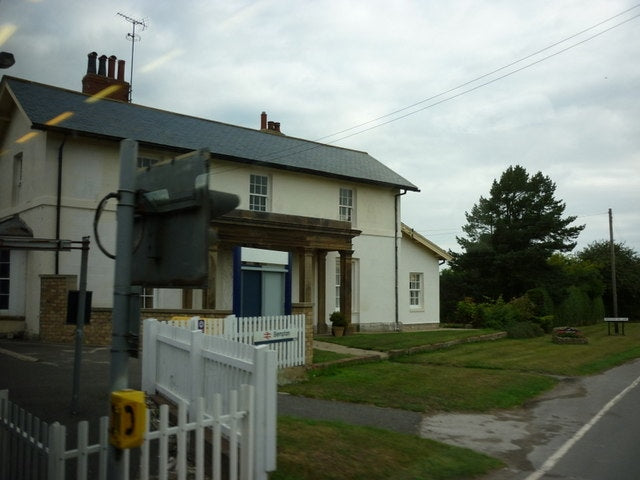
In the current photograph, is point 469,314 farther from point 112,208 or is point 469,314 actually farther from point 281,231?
point 112,208

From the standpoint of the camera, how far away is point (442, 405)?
35.4ft

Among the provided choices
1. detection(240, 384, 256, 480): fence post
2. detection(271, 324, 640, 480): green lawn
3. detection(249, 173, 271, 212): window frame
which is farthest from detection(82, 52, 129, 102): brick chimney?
detection(240, 384, 256, 480): fence post

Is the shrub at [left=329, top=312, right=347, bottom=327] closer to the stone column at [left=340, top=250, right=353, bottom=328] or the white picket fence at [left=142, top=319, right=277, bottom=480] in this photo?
the stone column at [left=340, top=250, right=353, bottom=328]

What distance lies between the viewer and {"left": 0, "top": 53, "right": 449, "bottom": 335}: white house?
714 inches

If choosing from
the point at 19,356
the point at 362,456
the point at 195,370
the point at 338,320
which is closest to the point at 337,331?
the point at 338,320

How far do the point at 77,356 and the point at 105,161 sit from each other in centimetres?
1189

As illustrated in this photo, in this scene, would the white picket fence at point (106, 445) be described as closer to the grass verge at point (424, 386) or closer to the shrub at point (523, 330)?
the grass verge at point (424, 386)

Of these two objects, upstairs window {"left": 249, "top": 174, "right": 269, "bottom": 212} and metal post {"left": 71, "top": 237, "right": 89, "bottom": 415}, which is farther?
upstairs window {"left": 249, "top": 174, "right": 269, "bottom": 212}

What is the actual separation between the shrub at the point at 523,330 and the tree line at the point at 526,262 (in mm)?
11233

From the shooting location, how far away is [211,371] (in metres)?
6.87

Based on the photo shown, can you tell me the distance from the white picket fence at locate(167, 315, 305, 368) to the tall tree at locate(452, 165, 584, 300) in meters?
30.8

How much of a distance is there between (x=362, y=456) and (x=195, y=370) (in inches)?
90.9

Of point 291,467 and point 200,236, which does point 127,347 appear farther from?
point 291,467

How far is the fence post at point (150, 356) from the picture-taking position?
9.12 m
